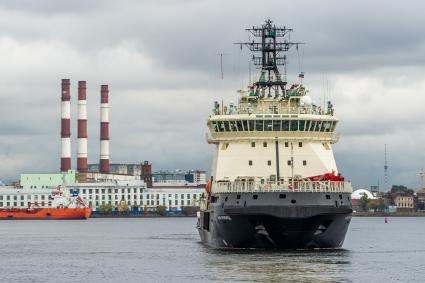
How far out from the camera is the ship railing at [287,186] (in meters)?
62.4

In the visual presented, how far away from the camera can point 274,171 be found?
2623 inches

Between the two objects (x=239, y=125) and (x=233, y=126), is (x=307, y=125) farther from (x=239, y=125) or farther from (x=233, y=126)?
(x=233, y=126)

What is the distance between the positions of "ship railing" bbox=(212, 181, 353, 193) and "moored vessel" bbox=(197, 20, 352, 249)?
0.18 feet

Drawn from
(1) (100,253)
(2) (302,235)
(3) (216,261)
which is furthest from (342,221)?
(1) (100,253)

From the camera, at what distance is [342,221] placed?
6381 centimetres

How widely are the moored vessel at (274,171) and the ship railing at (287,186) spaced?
0.05m

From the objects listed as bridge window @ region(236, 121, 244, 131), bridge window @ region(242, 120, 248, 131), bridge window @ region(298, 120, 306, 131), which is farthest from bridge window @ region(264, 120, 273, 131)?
bridge window @ region(298, 120, 306, 131)

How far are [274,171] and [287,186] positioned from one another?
382cm

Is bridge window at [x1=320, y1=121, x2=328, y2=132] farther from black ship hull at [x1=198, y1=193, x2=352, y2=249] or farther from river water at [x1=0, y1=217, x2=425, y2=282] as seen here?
river water at [x1=0, y1=217, x2=425, y2=282]

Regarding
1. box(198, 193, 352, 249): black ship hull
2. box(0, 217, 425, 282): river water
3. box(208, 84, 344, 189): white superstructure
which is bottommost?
box(0, 217, 425, 282): river water

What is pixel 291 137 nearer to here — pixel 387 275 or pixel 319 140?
pixel 319 140

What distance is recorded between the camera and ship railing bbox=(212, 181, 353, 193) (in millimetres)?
62381

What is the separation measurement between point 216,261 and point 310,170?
30.6 ft

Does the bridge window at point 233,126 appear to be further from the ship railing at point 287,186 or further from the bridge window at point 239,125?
the ship railing at point 287,186
